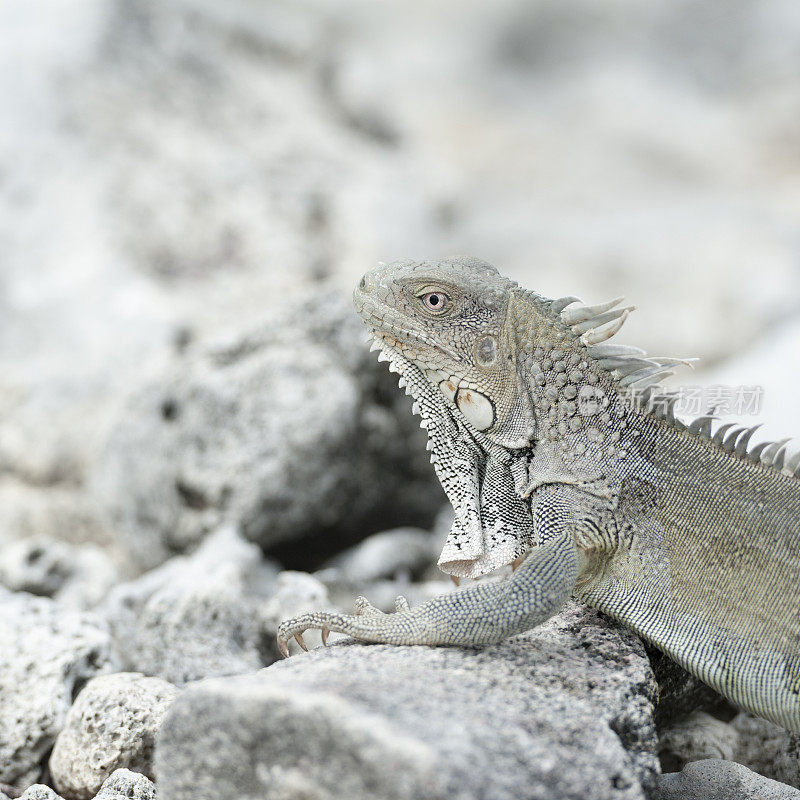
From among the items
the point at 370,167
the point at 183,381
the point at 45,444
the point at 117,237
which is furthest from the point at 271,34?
the point at 183,381

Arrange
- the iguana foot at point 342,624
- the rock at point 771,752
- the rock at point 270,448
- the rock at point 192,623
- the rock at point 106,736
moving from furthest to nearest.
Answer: the rock at point 270,448
the rock at point 192,623
the rock at point 771,752
the rock at point 106,736
the iguana foot at point 342,624

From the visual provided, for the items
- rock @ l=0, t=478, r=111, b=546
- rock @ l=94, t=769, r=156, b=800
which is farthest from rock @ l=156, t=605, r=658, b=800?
rock @ l=0, t=478, r=111, b=546

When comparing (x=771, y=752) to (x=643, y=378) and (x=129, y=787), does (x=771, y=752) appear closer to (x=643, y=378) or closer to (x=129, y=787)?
(x=643, y=378)

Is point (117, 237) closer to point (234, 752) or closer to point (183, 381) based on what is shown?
point (183, 381)

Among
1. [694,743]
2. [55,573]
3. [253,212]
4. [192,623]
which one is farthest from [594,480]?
[253,212]

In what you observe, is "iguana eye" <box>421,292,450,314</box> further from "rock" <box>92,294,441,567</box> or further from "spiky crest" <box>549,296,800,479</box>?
"rock" <box>92,294,441,567</box>

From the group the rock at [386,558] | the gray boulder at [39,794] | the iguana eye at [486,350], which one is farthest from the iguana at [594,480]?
the rock at [386,558]

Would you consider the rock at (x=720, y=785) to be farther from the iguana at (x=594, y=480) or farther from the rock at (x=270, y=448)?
the rock at (x=270, y=448)

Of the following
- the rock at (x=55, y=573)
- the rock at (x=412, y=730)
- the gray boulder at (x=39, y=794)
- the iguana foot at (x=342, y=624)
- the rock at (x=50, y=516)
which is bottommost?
the rock at (x=50, y=516)
